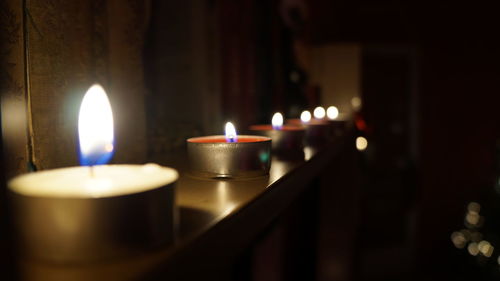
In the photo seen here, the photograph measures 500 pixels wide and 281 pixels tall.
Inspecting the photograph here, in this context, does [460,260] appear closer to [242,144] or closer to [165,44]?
[165,44]

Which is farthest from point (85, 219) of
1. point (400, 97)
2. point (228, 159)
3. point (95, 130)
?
point (400, 97)

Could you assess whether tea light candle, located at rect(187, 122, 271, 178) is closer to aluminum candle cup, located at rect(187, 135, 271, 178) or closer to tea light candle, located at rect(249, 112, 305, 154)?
aluminum candle cup, located at rect(187, 135, 271, 178)

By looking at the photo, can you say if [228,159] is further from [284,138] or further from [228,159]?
[284,138]

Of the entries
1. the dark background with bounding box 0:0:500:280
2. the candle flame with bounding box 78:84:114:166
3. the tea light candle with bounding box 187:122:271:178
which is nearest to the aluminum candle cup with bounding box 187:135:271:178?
the tea light candle with bounding box 187:122:271:178

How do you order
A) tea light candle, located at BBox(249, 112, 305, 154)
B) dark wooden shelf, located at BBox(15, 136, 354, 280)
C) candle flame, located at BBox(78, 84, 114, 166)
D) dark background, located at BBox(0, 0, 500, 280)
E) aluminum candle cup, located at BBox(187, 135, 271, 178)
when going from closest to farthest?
dark wooden shelf, located at BBox(15, 136, 354, 280)
candle flame, located at BBox(78, 84, 114, 166)
aluminum candle cup, located at BBox(187, 135, 271, 178)
tea light candle, located at BBox(249, 112, 305, 154)
dark background, located at BBox(0, 0, 500, 280)

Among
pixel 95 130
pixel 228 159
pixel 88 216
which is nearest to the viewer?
pixel 88 216

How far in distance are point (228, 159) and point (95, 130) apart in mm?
196

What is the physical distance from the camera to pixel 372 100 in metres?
6.34

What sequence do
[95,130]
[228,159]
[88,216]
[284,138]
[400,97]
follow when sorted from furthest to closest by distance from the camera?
1. [400,97]
2. [284,138]
3. [228,159]
4. [95,130]
5. [88,216]

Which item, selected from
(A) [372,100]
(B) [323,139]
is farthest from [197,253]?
(A) [372,100]

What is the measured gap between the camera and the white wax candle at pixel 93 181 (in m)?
0.28

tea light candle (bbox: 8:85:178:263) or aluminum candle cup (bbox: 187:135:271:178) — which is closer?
tea light candle (bbox: 8:85:178:263)

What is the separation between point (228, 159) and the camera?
20.9 inches

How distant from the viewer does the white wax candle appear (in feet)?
0.92
